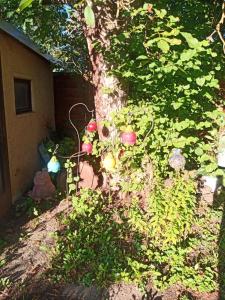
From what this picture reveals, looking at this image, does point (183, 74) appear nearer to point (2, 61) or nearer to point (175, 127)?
point (175, 127)

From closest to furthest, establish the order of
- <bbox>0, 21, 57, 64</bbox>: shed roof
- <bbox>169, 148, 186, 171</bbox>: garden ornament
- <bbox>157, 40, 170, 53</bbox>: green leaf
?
<bbox>157, 40, 170, 53</bbox>: green leaf → <bbox>169, 148, 186, 171</bbox>: garden ornament → <bbox>0, 21, 57, 64</bbox>: shed roof

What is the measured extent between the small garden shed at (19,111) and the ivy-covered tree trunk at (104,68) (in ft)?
4.73

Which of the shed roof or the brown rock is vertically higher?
the shed roof

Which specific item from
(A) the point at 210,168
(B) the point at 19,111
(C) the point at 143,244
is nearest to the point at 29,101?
(B) the point at 19,111

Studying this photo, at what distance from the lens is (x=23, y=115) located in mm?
6086

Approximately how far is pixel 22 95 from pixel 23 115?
51 centimetres

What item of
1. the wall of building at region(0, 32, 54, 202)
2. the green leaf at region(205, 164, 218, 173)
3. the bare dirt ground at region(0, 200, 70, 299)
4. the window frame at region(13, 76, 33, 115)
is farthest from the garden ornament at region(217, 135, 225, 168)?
the window frame at region(13, 76, 33, 115)

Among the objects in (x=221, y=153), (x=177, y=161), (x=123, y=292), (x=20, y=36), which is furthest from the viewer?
(x=20, y=36)

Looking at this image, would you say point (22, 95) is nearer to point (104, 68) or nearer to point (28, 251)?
point (104, 68)

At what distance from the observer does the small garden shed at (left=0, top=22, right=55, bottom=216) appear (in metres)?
5.03

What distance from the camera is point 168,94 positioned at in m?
4.00

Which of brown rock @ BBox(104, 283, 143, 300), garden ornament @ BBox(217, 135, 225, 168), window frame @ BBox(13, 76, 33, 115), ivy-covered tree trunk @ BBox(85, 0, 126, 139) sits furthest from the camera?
window frame @ BBox(13, 76, 33, 115)

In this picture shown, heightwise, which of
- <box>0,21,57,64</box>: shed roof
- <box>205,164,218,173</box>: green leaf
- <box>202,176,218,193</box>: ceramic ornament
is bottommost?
<box>202,176,218,193</box>: ceramic ornament

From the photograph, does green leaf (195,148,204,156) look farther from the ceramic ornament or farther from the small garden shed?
the small garden shed
